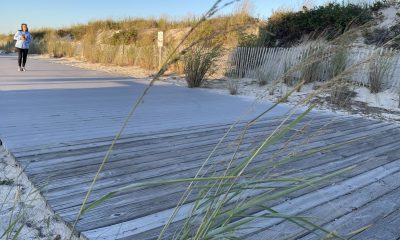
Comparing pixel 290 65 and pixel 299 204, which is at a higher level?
pixel 290 65

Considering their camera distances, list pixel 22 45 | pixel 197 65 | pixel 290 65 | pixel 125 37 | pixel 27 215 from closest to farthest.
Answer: pixel 27 215 → pixel 197 65 → pixel 290 65 → pixel 22 45 → pixel 125 37

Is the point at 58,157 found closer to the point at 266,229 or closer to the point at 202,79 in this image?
the point at 266,229

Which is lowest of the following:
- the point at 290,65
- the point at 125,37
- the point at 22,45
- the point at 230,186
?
the point at 230,186

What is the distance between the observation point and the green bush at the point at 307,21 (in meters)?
9.77

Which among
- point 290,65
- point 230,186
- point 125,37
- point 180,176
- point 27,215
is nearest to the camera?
point 230,186

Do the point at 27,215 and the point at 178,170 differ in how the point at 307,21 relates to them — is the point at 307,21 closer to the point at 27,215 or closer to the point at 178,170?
the point at 178,170

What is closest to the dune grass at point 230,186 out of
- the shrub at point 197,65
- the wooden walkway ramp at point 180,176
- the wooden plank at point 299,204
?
the wooden walkway ramp at point 180,176

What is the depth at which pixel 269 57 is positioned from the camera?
30.0ft

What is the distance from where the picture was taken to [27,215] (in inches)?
76.6

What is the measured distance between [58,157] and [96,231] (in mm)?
1207

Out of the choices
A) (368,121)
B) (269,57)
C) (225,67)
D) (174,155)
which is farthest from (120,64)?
(174,155)

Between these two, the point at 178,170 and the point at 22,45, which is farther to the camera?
the point at 22,45

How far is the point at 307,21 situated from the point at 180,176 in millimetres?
9287

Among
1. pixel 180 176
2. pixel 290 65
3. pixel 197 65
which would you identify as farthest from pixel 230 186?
pixel 290 65
